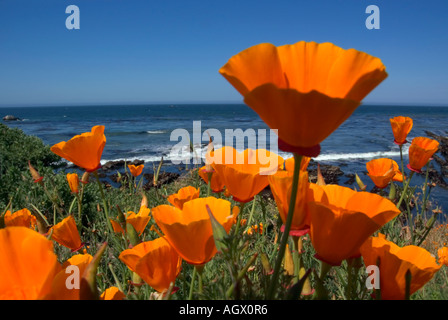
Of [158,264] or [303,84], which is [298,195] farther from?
[158,264]

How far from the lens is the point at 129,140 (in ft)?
80.0

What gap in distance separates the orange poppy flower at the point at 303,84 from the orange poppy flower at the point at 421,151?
1.87 m

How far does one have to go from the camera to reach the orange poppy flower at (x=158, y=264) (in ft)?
2.45

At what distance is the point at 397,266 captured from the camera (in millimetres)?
627

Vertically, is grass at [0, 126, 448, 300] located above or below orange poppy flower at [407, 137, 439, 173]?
below

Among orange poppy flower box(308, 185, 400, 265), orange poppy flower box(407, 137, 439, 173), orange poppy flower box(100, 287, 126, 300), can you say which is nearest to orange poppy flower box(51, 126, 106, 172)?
orange poppy flower box(100, 287, 126, 300)

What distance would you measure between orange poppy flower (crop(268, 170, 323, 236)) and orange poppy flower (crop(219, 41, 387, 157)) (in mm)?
115

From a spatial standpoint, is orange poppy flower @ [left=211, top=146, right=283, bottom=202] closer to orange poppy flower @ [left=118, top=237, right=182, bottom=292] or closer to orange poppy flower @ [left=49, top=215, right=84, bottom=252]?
orange poppy flower @ [left=118, top=237, right=182, bottom=292]

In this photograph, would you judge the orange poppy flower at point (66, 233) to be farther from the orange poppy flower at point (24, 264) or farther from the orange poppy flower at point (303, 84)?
the orange poppy flower at point (303, 84)

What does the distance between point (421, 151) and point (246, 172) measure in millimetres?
1722

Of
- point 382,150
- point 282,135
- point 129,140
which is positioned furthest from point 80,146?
point 129,140

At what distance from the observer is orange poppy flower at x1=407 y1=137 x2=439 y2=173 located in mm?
2113

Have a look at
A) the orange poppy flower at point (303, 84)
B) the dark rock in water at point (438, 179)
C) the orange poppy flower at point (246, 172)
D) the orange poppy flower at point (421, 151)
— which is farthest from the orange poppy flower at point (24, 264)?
the dark rock in water at point (438, 179)

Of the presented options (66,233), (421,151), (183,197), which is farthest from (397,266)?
(421,151)
